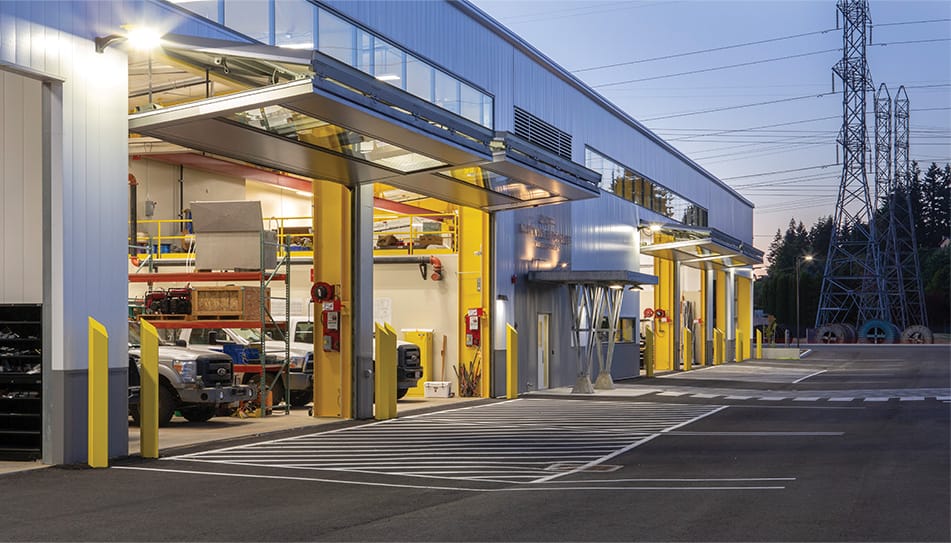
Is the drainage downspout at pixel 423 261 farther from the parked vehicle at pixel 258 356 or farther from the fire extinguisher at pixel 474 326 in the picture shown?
the parked vehicle at pixel 258 356

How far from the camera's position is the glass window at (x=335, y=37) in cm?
1941

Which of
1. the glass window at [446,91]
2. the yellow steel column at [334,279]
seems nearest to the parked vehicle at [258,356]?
the yellow steel column at [334,279]

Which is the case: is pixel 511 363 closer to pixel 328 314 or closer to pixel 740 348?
pixel 328 314

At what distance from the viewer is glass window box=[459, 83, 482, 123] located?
80.5ft

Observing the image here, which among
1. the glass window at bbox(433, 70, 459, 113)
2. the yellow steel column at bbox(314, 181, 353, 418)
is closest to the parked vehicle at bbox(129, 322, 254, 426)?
the yellow steel column at bbox(314, 181, 353, 418)

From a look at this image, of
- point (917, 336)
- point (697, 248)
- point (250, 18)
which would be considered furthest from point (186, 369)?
point (917, 336)

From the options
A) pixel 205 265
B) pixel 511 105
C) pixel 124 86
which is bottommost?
pixel 205 265

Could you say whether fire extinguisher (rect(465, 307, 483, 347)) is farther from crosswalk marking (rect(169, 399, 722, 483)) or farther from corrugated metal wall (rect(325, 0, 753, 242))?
corrugated metal wall (rect(325, 0, 753, 242))

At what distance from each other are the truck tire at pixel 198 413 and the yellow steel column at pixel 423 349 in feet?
22.8

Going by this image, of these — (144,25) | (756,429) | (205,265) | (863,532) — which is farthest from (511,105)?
(863,532)

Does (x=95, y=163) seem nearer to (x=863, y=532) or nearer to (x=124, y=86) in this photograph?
(x=124, y=86)

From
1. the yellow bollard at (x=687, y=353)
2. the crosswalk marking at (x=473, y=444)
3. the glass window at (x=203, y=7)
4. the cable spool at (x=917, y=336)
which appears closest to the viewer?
the crosswalk marking at (x=473, y=444)

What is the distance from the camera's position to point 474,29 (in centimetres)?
2531

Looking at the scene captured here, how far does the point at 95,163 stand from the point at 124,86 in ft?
3.70
